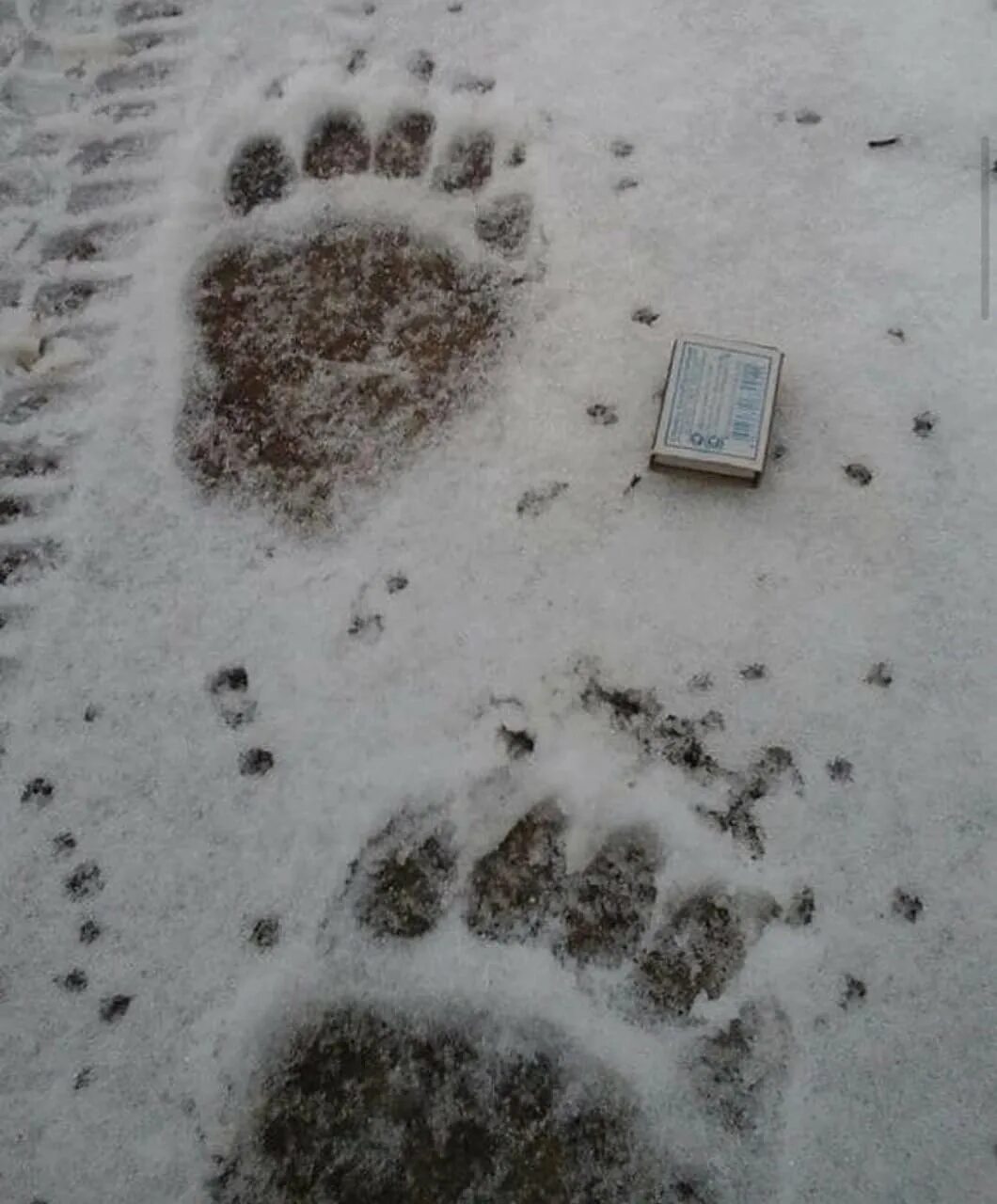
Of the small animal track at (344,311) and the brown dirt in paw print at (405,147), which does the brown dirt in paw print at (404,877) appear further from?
the brown dirt in paw print at (405,147)

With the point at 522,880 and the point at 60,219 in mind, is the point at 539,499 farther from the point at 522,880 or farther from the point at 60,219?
the point at 60,219

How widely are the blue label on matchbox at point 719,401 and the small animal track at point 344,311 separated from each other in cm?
33

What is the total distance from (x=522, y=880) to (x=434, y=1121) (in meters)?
0.33

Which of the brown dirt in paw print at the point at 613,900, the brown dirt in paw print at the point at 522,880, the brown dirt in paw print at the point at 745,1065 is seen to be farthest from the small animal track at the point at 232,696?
the brown dirt in paw print at the point at 745,1065

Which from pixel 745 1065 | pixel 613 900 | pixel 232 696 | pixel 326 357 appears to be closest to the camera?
pixel 745 1065

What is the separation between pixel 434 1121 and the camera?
5.29 ft

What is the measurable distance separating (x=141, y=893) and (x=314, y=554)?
0.56 meters

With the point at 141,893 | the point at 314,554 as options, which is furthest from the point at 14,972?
the point at 314,554

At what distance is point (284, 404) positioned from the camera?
6.74ft

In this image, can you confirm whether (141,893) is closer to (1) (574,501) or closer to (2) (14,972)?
(2) (14,972)

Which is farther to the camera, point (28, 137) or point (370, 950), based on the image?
point (28, 137)

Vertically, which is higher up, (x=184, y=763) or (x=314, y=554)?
(x=314, y=554)

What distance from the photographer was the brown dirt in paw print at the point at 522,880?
66.6 inches

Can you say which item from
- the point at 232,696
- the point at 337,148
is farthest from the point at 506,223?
the point at 232,696
